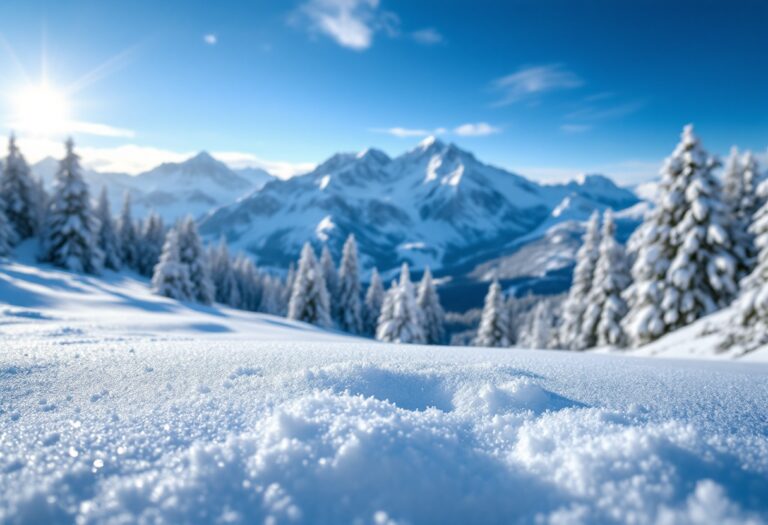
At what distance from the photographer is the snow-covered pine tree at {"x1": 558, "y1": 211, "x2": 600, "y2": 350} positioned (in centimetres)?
2570

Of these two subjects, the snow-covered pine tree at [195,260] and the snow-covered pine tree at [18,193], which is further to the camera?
the snow-covered pine tree at [195,260]

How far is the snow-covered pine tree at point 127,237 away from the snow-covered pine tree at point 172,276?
67.9ft

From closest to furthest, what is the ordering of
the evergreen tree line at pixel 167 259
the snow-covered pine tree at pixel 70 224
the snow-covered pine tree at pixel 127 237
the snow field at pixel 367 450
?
the snow field at pixel 367 450 → the evergreen tree line at pixel 167 259 → the snow-covered pine tree at pixel 70 224 → the snow-covered pine tree at pixel 127 237

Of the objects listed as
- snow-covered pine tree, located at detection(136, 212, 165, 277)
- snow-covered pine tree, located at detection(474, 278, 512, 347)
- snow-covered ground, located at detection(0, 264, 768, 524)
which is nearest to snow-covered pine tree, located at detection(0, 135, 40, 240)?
snow-covered pine tree, located at detection(136, 212, 165, 277)

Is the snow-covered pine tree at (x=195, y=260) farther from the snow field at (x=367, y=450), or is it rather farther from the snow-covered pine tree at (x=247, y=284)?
the snow field at (x=367, y=450)

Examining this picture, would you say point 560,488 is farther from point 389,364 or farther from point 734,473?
point 389,364

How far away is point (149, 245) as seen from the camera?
1886 inches

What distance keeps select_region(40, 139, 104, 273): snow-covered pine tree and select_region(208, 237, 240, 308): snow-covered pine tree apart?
1834 cm

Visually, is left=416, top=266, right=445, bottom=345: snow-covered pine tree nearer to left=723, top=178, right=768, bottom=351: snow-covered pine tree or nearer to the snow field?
left=723, top=178, right=768, bottom=351: snow-covered pine tree

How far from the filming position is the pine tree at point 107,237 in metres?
38.1

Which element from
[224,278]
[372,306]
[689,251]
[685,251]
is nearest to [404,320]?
[372,306]

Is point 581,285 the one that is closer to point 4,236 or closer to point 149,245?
point 4,236

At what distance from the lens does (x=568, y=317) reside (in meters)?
27.7

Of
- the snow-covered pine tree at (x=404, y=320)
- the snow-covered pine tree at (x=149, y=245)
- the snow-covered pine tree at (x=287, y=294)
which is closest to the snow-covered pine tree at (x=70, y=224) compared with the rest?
the snow-covered pine tree at (x=149, y=245)
